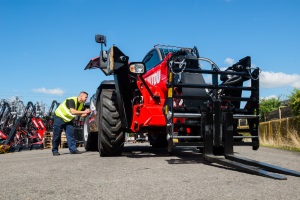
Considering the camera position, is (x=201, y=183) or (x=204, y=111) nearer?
(x=201, y=183)

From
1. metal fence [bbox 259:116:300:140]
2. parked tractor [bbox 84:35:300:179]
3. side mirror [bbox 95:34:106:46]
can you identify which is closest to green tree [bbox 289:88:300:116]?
metal fence [bbox 259:116:300:140]

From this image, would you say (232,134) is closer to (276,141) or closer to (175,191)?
(175,191)

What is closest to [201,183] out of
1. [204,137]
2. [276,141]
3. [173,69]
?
[204,137]

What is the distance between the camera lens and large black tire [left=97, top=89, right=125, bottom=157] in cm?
656

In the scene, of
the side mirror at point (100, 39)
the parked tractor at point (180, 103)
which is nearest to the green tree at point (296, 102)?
the parked tractor at point (180, 103)

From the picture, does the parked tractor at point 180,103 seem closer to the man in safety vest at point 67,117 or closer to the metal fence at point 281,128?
the man in safety vest at point 67,117

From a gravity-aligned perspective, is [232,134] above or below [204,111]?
below

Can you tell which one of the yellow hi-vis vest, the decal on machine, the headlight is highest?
the headlight

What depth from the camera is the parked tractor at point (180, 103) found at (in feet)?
17.8

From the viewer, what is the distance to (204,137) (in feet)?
17.9

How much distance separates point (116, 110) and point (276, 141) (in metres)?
8.22

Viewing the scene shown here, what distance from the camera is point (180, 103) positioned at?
6.21 metres

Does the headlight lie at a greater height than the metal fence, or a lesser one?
greater

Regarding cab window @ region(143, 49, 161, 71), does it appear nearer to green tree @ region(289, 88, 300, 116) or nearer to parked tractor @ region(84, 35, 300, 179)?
parked tractor @ region(84, 35, 300, 179)
